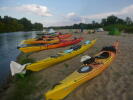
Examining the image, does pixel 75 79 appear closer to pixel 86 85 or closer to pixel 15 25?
pixel 86 85

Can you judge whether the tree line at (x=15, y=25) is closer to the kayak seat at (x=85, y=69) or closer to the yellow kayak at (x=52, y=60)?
the yellow kayak at (x=52, y=60)

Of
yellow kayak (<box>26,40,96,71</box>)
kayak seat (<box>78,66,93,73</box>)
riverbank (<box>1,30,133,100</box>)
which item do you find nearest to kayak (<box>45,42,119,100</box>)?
kayak seat (<box>78,66,93,73</box>)

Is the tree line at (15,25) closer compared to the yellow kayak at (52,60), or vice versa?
the yellow kayak at (52,60)

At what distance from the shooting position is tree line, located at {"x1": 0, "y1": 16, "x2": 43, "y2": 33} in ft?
222

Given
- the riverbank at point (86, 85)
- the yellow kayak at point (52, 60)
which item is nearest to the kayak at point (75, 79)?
the riverbank at point (86, 85)

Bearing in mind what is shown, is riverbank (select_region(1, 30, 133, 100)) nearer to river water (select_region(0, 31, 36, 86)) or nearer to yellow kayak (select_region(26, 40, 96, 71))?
yellow kayak (select_region(26, 40, 96, 71))

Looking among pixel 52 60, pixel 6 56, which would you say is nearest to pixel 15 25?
pixel 6 56

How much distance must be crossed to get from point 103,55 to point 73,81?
3.25 metres

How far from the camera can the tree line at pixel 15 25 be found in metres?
67.8

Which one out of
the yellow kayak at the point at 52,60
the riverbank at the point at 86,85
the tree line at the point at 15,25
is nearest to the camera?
the riverbank at the point at 86,85

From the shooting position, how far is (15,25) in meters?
73.4

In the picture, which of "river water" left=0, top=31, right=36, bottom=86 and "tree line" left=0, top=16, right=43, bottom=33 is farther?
"tree line" left=0, top=16, right=43, bottom=33

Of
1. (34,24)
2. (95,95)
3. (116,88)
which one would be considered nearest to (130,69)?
(116,88)

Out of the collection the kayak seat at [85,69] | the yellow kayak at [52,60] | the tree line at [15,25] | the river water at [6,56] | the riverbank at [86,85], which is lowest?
the river water at [6,56]
